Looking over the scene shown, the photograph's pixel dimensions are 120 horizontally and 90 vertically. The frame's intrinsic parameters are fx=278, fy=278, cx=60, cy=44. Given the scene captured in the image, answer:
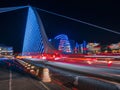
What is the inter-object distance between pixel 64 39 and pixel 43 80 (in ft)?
580

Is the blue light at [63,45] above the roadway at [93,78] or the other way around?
above

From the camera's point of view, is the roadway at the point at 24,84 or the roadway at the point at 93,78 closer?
the roadway at the point at 93,78

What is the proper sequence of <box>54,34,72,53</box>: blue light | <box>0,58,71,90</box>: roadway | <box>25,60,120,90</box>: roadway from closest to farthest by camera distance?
<box>25,60,120,90</box>: roadway < <box>0,58,71,90</box>: roadway < <box>54,34,72,53</box>: blue light

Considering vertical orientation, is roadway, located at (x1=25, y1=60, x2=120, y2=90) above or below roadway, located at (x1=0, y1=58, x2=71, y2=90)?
above

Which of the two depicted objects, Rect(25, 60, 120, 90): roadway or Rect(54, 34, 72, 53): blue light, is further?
Rect(54, 34, 72, 53): blue light

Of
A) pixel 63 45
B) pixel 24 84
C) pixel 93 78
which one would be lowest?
pixel 24 84

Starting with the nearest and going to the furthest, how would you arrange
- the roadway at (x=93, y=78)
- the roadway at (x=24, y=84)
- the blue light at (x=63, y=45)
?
the roadway at (x=93, y=78), the roadway at (x=24, y=84), the blue light at (x=63, y=45)

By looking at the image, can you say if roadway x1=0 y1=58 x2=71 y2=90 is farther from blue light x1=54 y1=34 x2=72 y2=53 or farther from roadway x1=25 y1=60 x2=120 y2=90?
blue light x1=54 y1=34 x2=72 y2=53

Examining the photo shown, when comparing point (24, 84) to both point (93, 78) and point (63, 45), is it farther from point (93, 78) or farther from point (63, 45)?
point (63, 45)

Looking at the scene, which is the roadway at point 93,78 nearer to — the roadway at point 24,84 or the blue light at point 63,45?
the roadway at point 24,84

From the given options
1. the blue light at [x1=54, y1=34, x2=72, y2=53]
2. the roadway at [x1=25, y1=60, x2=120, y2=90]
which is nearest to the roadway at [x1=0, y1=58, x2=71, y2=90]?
the roadway at [x1=25, y1=60, x2=120, y2=90]

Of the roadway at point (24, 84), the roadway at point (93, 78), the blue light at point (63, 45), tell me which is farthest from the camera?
the blue light at point (63, 45)

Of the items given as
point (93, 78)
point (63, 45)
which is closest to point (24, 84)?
point (93, 78)

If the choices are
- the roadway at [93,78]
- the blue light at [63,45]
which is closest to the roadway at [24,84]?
the roadway at [93,78]
